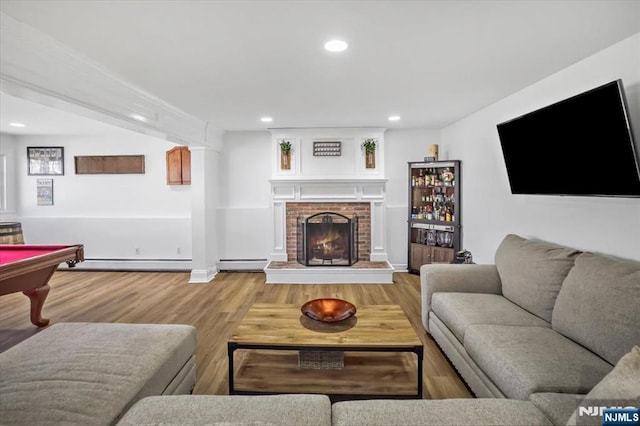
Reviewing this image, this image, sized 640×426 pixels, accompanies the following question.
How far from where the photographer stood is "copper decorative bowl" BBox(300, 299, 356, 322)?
Result: 228 centimetres

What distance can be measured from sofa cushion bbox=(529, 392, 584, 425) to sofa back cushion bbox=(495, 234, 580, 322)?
929 mm

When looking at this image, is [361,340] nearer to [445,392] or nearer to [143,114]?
[445,392]

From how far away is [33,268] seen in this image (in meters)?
2.85

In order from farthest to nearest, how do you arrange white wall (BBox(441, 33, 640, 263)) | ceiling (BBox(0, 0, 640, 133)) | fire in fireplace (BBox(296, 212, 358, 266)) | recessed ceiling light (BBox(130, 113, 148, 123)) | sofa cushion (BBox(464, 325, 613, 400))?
fire in fireplace (BBox(296, 212, 358, 266))
recessed ceiling light (BBox(130, 113, 148, 123))
white wall (BBox(441, 33, 640, 263))
ceiling (BBox(0, 0, 640, 133))
sofa cushion (BBox(464, 325, 613, 400))

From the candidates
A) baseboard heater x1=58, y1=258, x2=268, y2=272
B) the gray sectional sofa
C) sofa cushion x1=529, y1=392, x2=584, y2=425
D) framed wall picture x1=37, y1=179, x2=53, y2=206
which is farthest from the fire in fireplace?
framed wall picture x1=37, y1=179, x2=53, y2=206

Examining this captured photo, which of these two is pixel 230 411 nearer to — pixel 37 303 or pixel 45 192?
pixel 37 303

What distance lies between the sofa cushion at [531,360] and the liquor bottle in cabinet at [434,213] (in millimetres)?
2704

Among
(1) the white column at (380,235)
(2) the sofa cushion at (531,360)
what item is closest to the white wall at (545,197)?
(2) the sofa cushion at (531,360)

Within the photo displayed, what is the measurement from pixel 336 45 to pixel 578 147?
5.93 ft

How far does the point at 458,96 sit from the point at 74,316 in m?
4.80

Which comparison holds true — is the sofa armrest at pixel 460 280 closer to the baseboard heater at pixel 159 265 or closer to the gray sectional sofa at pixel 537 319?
the gray sectional sofa at pixel 537 319

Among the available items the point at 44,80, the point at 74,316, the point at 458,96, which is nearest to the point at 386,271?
the point at 458,96

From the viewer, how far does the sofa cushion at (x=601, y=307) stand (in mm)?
1610

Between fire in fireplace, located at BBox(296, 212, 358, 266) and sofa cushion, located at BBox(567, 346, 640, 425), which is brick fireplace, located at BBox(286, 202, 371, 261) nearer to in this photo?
fire in fireplace, located at BBox(296, 212, 358, 266)
